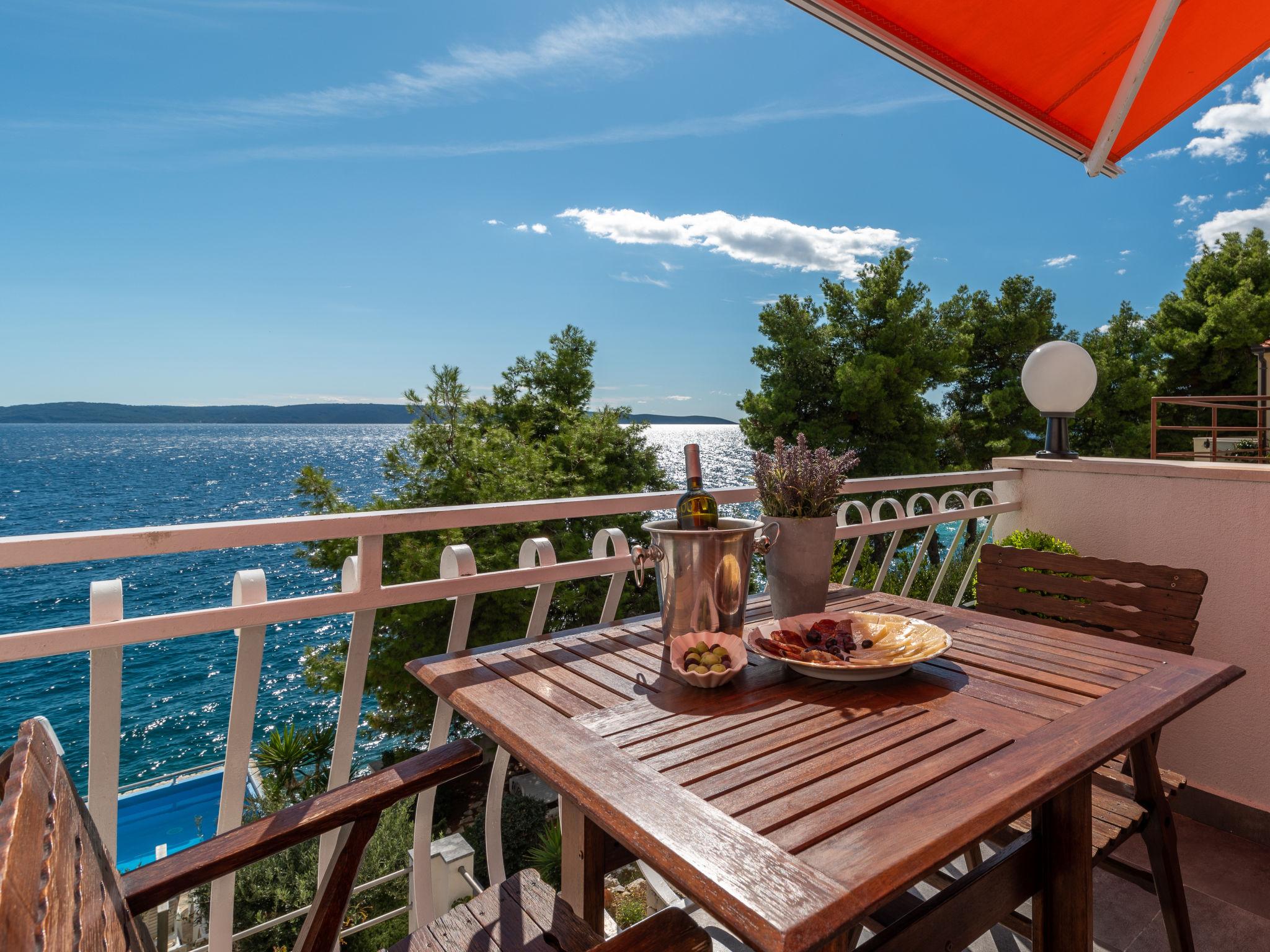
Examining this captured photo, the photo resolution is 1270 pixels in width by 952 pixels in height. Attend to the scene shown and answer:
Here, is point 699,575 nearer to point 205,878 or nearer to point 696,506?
point 696,506

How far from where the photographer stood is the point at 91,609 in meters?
1.19

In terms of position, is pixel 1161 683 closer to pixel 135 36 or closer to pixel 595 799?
pixel 595 799

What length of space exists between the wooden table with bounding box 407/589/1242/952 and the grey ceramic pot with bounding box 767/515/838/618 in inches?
8.5

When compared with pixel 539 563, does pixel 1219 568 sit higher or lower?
lower

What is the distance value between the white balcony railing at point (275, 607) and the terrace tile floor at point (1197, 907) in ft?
3.45

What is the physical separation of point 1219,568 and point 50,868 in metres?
3.25

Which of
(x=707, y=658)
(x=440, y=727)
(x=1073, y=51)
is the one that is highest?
(x=1073, y=51)

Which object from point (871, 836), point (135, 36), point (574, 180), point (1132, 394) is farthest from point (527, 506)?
point (135, 36)

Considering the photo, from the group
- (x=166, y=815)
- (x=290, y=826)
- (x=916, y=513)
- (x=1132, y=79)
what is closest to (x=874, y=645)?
(x=290, y=826)

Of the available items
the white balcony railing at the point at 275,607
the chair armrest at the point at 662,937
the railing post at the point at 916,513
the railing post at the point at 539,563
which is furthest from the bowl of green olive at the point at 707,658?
the railing post at the point at 916,513

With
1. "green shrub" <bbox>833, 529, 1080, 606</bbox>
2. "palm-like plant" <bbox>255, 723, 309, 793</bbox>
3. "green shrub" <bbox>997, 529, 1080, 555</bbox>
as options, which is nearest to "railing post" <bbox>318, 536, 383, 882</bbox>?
"green shrub" <bbox>833, 529, 1080, 606</bbox>

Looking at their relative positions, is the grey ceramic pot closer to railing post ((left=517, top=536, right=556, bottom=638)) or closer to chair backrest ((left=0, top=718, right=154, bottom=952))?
railing post ((left=517, top=536, right=556, bottom=638))

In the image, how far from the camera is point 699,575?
1215mm

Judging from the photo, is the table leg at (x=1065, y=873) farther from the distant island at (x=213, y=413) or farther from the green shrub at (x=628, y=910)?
the distant island at (x=213, y=413)
